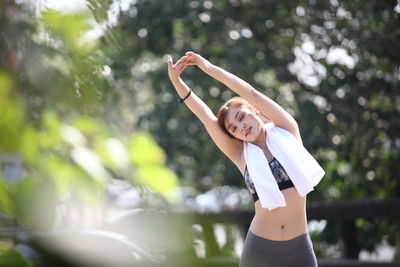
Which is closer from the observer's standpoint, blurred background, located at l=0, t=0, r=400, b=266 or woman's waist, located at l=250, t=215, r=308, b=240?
blurred background, located at l=0, t=0, r=400, b=266

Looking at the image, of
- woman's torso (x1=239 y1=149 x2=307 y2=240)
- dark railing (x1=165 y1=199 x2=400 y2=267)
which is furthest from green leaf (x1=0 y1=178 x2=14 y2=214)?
dark railing (x1=165 y1=199 x2=400 y2=267)

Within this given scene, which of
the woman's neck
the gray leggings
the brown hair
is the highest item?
the brown hair

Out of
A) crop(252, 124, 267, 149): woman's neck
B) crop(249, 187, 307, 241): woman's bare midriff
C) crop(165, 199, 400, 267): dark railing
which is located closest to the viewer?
crop(249, 187, 307, 241): woman's bare midriff

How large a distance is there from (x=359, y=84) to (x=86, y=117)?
730cm

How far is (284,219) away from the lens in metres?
2.67

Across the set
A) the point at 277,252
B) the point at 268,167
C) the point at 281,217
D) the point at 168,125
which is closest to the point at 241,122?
the point at 268,167

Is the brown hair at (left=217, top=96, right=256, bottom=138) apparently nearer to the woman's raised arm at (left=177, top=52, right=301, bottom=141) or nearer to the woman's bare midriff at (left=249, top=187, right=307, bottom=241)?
the woman's raised arm at (left=177, top=52, right=301, bottom=141)

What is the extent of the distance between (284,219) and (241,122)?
353 mm

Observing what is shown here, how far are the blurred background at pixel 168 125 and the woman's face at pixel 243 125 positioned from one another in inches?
14.2

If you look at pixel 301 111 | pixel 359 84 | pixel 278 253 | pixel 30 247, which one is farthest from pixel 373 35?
pixel 30 247

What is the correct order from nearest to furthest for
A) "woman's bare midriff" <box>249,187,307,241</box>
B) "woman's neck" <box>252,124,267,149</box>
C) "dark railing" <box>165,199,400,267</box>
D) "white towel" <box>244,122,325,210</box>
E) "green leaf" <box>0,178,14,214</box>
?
"green leaf" <box>0,178,14,214</box>, "white towel" <box>244,122,325,210</box>, "woman's bare midriff" <box>249,187,307,241</box>, "woman's neck" <box>252,124,267,149</box>, "dark railing" <box>165,199,400,267</box>

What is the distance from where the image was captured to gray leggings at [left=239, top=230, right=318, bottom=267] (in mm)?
2668

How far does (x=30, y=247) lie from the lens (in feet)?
2.14

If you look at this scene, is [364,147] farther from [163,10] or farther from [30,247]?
[30,247]
